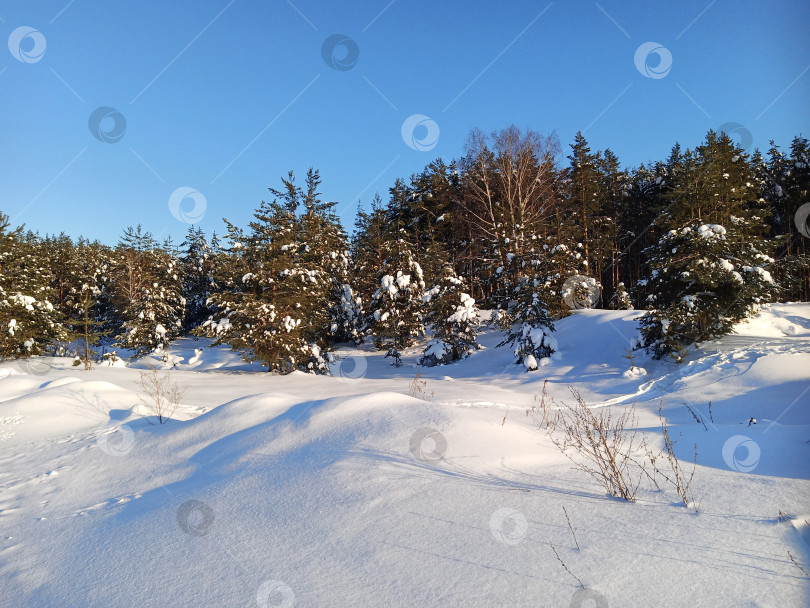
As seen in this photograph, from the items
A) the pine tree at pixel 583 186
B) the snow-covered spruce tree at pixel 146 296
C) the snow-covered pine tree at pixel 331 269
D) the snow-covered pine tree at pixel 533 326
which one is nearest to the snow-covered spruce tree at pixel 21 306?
the snow-covered spruce tree at pixel 146 296

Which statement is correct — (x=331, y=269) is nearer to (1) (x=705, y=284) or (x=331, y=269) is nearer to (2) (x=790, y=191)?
(1) (x=705, y=284)

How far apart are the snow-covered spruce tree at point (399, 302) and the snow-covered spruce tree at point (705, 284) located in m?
10.6

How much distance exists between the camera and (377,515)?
3.35 meters

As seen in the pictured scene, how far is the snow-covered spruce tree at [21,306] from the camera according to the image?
16953 millimetres

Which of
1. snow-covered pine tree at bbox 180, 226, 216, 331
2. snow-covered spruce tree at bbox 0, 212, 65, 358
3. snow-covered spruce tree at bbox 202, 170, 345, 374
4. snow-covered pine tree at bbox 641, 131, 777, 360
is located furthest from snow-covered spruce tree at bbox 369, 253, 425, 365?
snow-covered pine tree at bbox 180, 226, 216, 331

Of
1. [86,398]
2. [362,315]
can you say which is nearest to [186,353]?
[362,315]

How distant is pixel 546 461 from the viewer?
4504 mm

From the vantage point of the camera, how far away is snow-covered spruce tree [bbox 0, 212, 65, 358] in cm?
1695

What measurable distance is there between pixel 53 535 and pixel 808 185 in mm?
38520

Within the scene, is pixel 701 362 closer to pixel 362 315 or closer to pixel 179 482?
pixel 179 482

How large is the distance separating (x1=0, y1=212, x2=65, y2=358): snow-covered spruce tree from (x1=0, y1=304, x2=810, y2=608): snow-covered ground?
13.0 metres

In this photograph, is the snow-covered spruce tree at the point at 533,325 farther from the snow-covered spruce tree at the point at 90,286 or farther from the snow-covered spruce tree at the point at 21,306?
the snow-covered spruce tree at the point at 90,286

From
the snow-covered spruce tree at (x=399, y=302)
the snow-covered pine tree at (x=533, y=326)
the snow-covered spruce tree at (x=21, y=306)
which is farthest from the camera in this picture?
the snow-covered spruce tree at (x=399, y=302)

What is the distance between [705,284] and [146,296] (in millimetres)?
28265
